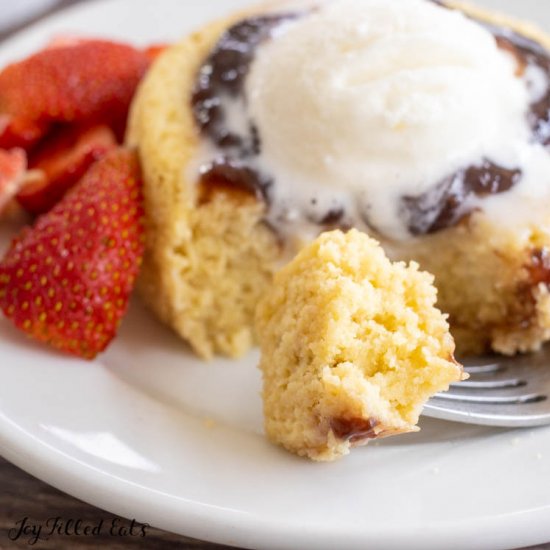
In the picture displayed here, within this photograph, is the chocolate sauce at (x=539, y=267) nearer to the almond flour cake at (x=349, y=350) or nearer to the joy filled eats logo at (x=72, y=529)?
the almond flour cake at (x=349, y=350)

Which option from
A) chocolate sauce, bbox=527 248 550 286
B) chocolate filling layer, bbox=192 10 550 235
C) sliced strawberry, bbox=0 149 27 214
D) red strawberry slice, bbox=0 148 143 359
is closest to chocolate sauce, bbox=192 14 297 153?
chocolate filling layer, bbox=192 10 550 235

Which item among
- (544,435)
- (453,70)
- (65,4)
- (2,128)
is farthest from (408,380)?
(65,4)

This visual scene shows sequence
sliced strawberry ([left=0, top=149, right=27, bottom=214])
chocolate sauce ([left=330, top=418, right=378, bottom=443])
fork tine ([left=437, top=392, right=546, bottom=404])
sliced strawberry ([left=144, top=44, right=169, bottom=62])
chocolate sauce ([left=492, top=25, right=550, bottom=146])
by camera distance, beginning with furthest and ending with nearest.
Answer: sliced strawberry ([left=144, top=44, right=169, bottom=62]), sliced strawberry ([left=0, top=149, right=27, bottom=214]), chocolate sauce ([left=492, top=25, right=550, bottom=146]), fork tine ([left=437, top=392, right=546, bottom=404]), chocolate sauce ([left=330, top=418, right=378, bottom=443])

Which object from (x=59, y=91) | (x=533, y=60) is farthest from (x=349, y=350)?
(x=59, y=91)

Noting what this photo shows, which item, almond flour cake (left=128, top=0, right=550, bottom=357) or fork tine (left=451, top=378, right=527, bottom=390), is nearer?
fork tine (left=451, top=378, right=527, bottom=390)

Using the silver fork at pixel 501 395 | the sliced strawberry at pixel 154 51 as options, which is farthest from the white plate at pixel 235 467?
the sliced strawberry at pixel 154 51

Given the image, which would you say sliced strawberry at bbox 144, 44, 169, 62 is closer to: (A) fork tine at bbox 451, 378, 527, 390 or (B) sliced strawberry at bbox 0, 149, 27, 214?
(B) sliced strawberry at bbox 0, 149, 27, 214

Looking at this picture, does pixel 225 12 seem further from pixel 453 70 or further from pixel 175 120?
pixel 453 70

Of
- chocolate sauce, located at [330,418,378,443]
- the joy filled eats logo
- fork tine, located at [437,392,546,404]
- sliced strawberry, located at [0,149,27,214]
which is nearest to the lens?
chocolate sauce, located at [330,418,378,443]
